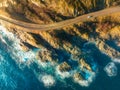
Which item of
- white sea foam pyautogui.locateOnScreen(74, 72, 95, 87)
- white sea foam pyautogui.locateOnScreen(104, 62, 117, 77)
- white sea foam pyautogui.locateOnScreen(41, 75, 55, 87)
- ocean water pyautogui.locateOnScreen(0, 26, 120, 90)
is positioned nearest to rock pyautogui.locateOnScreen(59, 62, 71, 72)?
ocean water pyautogui.locateOnScreen(0, 26, 120, 90)

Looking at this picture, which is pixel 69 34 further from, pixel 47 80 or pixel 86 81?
pixel 47 80

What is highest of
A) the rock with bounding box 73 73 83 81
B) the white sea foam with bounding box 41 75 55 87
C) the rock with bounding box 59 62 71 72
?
the rock with bounding box 59 62 71 72

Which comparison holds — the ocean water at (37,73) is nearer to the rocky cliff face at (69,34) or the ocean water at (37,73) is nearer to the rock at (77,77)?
the rock at (77,77)

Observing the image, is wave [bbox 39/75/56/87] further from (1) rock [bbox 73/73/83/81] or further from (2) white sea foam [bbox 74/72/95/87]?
(2) white sea foam [bbox 74/72/95/87]

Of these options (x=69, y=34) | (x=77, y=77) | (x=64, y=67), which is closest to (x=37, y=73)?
(x=64, y=67)

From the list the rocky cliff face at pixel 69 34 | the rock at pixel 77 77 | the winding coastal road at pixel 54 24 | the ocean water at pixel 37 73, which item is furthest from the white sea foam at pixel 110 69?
the winding coastal road at pixel 54 24

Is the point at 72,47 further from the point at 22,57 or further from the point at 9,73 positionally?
the point at 9,73

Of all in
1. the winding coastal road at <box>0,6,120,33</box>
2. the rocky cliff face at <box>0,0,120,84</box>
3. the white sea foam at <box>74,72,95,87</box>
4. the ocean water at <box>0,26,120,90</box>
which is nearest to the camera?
the winding coastal road at <box>0,6,120,33</box>
